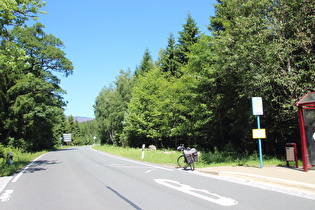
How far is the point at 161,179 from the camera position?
9320 mm

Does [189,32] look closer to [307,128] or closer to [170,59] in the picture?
[170,59]

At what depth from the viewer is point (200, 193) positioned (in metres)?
6.88

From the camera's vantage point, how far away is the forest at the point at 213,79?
40.9 feet

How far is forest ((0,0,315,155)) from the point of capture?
40.9 feet

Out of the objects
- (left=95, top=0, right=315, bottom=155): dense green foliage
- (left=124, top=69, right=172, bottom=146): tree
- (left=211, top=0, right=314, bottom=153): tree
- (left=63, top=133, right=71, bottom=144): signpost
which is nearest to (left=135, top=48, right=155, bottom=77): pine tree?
(left=124, top=69, right=172, bottom=146): tree

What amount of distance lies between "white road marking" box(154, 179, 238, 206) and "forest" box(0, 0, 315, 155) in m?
7.03

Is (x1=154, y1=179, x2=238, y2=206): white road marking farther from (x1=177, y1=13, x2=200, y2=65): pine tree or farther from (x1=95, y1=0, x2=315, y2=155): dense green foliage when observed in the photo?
(x1=177, y1=13, x2=200, y2=65): pine tree

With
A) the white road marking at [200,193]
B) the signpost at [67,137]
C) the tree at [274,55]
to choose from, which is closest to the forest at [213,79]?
the tree at [274,55]

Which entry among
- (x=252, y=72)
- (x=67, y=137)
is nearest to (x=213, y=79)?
(x=252, y=72)

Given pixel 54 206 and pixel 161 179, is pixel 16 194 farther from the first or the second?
pixel 161 179

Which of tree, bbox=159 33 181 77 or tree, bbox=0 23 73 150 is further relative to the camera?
tree, bbox=159 33 181 77

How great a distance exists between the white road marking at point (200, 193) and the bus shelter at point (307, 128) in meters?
4.63

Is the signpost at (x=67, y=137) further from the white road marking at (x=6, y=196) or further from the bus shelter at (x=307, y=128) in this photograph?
the bus shelter at (x=307, y=128)

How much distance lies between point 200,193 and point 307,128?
5658 mm
